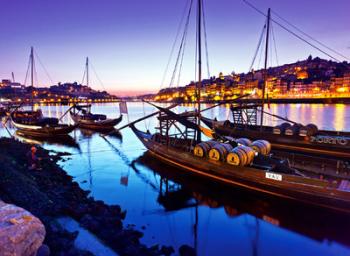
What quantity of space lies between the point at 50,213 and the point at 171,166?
12.1 metres

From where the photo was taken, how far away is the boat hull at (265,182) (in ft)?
39.8

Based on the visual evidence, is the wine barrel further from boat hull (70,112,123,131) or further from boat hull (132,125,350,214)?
boat hull (70,112,123,131)

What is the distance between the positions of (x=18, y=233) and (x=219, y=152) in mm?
12208

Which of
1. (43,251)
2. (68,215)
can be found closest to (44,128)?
(68,215)

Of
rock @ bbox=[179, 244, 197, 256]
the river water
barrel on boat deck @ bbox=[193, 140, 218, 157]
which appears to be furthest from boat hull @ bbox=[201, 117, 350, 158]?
rock @ bbox=[179, 244, 197, 256]

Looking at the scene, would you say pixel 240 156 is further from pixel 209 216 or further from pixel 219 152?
pixel 209 216

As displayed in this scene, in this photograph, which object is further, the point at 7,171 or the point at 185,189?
the point at 185,189

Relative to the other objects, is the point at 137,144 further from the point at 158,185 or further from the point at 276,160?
the point at 276,160

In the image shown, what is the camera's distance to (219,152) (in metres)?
15.7

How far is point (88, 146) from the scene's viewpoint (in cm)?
Answer: 2952

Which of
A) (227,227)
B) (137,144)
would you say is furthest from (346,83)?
(227,227)

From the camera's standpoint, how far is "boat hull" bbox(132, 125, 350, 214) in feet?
39.8

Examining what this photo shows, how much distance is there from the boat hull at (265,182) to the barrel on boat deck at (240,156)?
1.18ft

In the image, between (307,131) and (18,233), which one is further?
(307,131)
